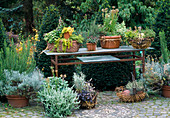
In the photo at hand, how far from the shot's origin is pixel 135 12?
1145 cm

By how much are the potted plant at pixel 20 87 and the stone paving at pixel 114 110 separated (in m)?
0.18

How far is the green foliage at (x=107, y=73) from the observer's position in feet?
24.0

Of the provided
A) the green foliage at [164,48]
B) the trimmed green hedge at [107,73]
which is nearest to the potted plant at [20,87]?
the trimmed green hedge at [107,73]

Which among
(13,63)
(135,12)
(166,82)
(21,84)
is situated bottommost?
(166,82)

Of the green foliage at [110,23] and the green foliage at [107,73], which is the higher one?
the green foliage at [110,23]

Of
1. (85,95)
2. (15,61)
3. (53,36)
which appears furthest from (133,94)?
(15,61)

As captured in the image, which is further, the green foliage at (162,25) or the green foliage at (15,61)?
the green foliage at (162,25)

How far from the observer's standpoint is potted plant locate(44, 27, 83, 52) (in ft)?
18.1

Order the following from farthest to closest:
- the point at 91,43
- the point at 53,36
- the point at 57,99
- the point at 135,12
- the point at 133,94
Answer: the point at 135,12
the point at 133,94
the point at 91,43
the point at 53,36
the point at 57,99

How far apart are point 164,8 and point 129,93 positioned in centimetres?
297

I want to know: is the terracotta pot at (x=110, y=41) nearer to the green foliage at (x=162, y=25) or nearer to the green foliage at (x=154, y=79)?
the green foliage at (x=154, y=79)

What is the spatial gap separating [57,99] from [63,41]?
1246 mm

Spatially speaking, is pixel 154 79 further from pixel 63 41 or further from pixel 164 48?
pixel 63 41

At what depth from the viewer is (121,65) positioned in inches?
288
